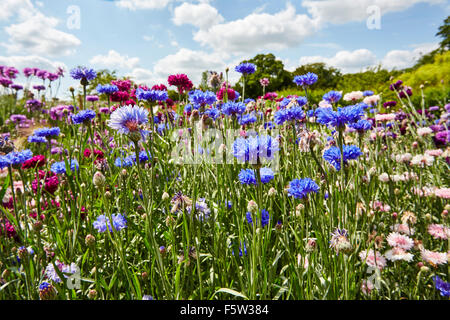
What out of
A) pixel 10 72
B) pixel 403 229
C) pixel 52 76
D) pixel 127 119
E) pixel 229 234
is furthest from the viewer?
pixel 10 72

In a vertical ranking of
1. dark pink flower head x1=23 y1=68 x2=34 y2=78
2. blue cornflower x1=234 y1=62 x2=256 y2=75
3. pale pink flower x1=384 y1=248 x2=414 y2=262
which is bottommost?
pale pink flower x1=384 y1=248 x2=414 y2=262

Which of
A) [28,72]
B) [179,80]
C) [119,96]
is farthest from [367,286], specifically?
[28,72]

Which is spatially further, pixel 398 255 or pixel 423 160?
pixel 423 160

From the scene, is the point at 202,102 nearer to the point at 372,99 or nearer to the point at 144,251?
the point at 144,251

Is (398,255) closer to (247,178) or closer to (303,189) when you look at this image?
(303,189)

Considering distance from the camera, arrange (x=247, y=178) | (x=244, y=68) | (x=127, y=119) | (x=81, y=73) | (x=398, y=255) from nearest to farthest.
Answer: (x=127, y=119) → (x=398, y=255) → (x=247, y=178) → (x=81, y=73) → (x=244, y=68)

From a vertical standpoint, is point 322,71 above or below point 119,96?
above

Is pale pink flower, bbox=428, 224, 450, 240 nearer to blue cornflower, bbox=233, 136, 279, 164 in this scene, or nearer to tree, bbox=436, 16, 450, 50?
blue cornflower, bbox=233, 136, 279, 164

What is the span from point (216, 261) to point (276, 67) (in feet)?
43.9

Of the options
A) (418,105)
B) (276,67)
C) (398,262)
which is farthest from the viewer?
(276,67)

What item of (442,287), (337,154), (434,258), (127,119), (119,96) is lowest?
(442,287)

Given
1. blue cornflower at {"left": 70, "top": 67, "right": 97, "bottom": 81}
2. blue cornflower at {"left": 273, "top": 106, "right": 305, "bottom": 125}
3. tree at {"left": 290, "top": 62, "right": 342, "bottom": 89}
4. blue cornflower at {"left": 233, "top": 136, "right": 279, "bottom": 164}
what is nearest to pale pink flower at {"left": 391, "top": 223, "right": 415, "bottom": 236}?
blue cornflower at {"left": 273, "top": 106, "right": 305, "bottom": 125}
